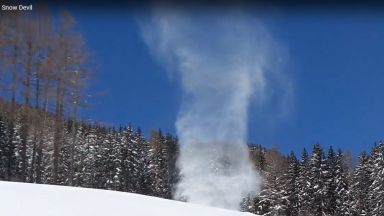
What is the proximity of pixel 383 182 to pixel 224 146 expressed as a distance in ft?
60.3

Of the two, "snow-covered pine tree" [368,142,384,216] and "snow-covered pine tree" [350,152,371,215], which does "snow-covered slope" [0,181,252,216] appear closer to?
"snow-covered pine tree" [368,142,384,216]

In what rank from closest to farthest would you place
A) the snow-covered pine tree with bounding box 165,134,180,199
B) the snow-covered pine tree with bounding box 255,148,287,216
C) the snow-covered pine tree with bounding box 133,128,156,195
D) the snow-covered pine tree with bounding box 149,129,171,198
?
the snow-covered pine tree with bounding box 255,148,287,216 → the snow-covered pine tree with bounding box 133,128,156,195 → the snow-covered pine tree with bounding box 149,129,171,198 → the snow-covered pine tree with bounding box 165,134,180,199

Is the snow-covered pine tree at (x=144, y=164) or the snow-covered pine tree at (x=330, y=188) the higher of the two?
the snow-covered pine tree at (x=144, y=164)

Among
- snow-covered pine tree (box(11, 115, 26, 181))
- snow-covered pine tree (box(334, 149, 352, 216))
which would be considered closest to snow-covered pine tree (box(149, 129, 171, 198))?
snow-covered pine tree (box(334, 149, 352, 216))

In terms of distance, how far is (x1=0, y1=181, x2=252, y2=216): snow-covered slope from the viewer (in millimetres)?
8062

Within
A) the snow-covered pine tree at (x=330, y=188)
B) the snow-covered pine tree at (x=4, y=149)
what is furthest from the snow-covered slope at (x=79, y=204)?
the snow-covered pine tree at (x=330, y=188)

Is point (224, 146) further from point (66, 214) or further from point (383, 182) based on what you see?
point (66, 214)

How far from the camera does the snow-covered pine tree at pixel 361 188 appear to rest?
5003 centimetres

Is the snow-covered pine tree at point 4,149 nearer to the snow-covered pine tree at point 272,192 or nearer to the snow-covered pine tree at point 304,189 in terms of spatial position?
A: the snow-covered pine tree at point 272,192

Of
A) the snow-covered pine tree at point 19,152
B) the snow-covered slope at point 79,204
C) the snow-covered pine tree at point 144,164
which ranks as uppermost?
the snow-covered pine tree at point 144,164

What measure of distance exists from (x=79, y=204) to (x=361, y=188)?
45039mm

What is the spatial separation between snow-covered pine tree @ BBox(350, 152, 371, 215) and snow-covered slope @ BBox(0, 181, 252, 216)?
42064 millimetres

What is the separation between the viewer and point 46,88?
22.5m

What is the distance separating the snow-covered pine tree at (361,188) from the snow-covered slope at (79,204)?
42.1m
